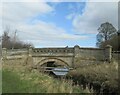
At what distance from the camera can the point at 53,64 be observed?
1582 inches

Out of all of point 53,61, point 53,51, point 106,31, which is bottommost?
point 53,61

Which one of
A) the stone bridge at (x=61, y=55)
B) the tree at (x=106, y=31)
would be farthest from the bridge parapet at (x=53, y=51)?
the tree at (x=106, y=31)

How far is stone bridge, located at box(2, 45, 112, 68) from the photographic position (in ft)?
112

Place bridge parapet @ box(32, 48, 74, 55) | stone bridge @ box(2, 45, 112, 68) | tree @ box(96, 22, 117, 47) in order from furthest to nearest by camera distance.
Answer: tree @ box(96, 22, 117, 47) < bridge parapet @ box(32, 48, 74, 55) < stone bridge @ box(2, 45, 112, 68)

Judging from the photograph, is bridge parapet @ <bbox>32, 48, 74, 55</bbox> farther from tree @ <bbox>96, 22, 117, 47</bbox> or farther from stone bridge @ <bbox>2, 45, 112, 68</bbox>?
tree @ <bbox>96, 22, 117, 47</bbox>

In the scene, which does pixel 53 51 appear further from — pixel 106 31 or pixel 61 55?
pixel 106 31

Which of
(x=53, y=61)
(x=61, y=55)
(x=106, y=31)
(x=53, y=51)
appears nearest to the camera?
(x=61, y=55)

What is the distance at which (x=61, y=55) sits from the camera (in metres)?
38.1

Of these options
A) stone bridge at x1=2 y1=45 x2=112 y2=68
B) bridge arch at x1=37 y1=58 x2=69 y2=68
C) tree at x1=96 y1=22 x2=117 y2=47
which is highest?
tree at x1=96 y1=22 x2=117 y2=47

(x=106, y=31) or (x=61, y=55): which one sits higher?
(x=106, y=31)

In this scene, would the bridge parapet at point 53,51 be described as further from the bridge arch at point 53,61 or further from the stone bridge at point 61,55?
the bridge arch at point 53,61

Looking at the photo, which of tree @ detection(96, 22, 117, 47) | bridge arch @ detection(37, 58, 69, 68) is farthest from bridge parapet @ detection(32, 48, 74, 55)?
tree @ detection(96, 22, 117, 47)

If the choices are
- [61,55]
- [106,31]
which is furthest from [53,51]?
[106,31]

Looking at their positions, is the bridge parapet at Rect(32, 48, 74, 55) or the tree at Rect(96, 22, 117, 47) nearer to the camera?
the bridge parapet at Rect(32, 48, 74, 55)
